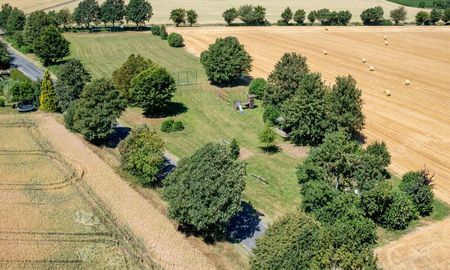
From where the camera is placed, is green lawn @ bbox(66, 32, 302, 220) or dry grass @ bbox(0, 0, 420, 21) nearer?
green lawn @ bbox(66, 32, 302, 220)

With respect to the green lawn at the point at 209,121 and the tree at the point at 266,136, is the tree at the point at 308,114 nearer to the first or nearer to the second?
the tree at the point at 266,136

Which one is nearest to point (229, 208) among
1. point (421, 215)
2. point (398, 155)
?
point (421, 215)

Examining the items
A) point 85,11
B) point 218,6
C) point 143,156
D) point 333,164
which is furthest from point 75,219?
point 218,6

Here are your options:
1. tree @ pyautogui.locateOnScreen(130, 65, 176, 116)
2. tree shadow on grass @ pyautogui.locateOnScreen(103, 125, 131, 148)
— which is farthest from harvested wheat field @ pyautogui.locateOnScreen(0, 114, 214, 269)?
tree @ pyautogui.locateOnScreen(130, 65, 176, 116)

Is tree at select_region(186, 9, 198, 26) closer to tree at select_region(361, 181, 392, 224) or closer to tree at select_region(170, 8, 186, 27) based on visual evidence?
tree at select_region(170, 8, 186, 27)

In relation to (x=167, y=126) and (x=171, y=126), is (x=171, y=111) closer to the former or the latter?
(x=171, y=126)

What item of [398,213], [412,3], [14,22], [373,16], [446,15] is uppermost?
[412,3]

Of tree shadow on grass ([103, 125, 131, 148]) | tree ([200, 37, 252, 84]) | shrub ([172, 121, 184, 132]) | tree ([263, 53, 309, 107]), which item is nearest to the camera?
tree shadow on grass ([103, 125, 131, 148])

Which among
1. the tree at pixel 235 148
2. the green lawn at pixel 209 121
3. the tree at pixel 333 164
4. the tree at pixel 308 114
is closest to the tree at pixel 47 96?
the green lawn at pixel 209 121
